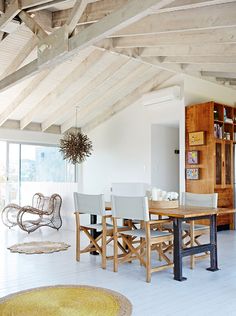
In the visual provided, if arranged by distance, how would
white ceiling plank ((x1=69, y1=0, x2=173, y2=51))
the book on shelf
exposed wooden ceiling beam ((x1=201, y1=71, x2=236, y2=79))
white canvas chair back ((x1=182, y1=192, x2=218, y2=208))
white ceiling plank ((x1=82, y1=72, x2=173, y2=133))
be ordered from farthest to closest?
white ceiling plank ((x1=82, y1=72, x2=173, y2=133)), the book on shelf, exposed wooden ceiling beam ((x1=201, y1=71, x2=236, y2=79)), white canvas chair back ((x1=182, y1=192, x2=218, y2=208)), white ceiling plank ((x1=69, y1=0, x2=173, y2=51))

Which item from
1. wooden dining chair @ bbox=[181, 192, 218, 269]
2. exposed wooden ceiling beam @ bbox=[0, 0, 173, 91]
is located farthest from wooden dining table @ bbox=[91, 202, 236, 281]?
exposed wooden ceiling beam @ bbox=[0, 0, 173, 91]

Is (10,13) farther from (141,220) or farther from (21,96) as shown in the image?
(21,96)

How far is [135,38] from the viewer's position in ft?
17.8

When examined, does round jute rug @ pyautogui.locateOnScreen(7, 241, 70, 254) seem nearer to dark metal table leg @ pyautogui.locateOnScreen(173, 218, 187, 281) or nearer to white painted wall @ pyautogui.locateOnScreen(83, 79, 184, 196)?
dark metal table leg @ pyautogui.locateOnScreen(173, 218, 187, 281)

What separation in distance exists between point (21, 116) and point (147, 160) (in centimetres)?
331

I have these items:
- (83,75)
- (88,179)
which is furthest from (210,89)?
(88,179)

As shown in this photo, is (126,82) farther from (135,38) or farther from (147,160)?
(135,38)

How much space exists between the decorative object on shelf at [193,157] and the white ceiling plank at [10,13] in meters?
4.44

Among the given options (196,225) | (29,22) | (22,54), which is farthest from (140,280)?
(22,54)

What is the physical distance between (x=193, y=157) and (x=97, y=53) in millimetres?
2854

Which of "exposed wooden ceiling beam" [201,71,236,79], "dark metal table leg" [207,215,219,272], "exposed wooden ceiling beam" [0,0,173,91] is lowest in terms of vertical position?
"dark metal table leg" [207,215,219,272]

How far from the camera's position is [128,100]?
29.2 ft

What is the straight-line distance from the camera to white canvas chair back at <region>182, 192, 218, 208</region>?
4.93m

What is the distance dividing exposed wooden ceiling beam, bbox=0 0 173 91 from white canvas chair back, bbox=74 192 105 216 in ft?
5.78
